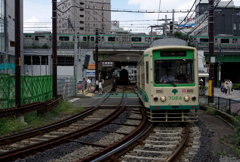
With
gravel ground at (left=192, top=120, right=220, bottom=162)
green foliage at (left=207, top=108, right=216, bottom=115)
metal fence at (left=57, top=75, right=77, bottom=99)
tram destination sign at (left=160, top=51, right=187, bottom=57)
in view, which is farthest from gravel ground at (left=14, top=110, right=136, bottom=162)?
metal fence at (left=57, top=75, right=77, bottom=99)

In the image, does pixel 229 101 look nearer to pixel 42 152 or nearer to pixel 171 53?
pixel 171 53

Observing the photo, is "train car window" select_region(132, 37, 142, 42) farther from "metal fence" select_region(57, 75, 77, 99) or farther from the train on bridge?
"metal fence" select_region(57, 75, 77, 99)

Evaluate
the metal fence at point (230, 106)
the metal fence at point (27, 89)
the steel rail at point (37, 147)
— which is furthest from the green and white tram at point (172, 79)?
the metal fence at point (27, 89)

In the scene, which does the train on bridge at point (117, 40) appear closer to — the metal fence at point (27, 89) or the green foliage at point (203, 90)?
the green foliage at point (203, 90)

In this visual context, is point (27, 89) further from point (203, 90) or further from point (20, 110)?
point (203, 90)

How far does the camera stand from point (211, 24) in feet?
48.8

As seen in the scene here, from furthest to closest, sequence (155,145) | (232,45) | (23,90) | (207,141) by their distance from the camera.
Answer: (232,45), (23,90), (207,141), (155,145)

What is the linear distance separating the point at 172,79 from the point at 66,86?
13546 millimetres

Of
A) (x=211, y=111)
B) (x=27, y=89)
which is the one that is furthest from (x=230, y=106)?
(x=27, y=89)

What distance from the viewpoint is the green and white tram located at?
919 cm

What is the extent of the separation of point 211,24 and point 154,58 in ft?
24.5

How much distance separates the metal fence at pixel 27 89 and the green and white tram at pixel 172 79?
560 cm

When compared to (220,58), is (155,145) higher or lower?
lower

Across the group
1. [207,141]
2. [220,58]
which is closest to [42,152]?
[207,141]
